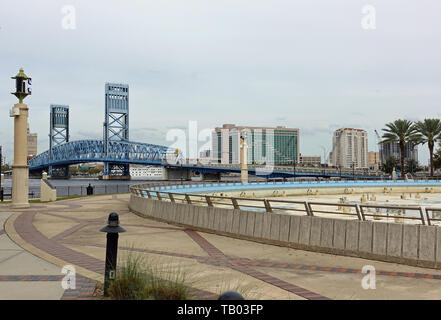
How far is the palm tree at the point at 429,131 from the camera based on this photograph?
64.2 m

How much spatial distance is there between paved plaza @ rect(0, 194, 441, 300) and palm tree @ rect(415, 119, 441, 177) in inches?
2380

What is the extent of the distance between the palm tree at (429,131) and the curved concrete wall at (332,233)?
196 feet

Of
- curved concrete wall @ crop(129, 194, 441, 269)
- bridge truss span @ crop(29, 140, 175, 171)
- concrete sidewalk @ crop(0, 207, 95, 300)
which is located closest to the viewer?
concrete sidewalk @ crop(0, 207, 95, 300)

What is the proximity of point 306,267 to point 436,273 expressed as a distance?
8.17ft

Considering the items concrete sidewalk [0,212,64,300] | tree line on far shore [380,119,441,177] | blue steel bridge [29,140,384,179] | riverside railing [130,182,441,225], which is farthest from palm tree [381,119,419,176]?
concrete sidewalk [0,212,64,300]

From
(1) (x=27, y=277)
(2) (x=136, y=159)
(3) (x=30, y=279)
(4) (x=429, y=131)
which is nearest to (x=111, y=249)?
(3) (x=30, y=279)

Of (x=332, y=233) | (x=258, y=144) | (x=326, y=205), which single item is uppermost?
(x=258, y=144)

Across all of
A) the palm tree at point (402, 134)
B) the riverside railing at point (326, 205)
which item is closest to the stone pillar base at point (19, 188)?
the riverside railing at point (326, 205)

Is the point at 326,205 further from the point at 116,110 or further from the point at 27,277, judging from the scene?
the point at 116,110

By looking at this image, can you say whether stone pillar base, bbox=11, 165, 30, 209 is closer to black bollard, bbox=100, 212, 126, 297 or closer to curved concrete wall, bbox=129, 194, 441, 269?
curved concrete wall, bbox=129, 194, 441, 269

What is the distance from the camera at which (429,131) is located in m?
64.6

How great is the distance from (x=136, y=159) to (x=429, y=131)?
283 ft

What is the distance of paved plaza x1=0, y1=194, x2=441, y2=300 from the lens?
679cm
